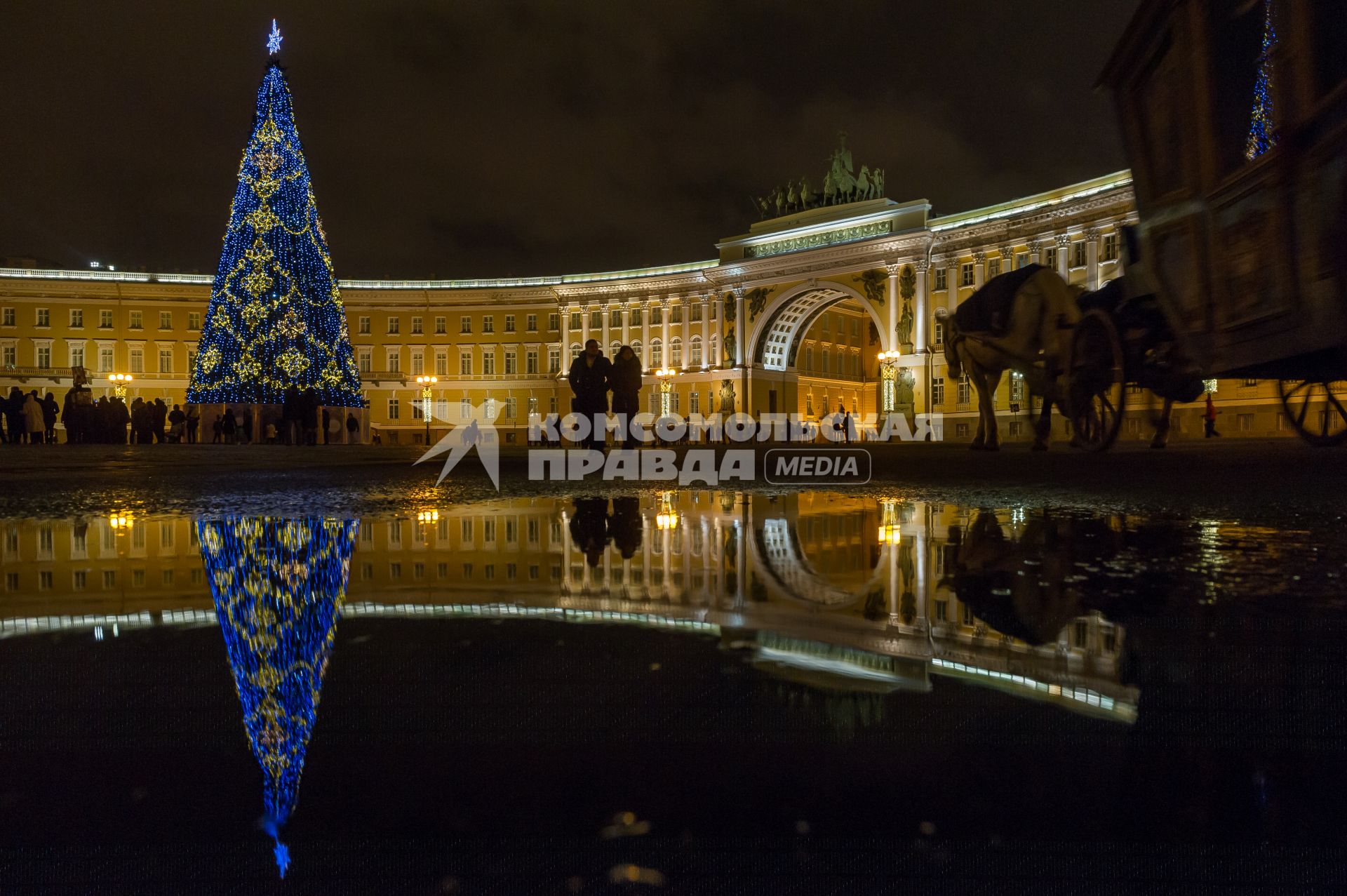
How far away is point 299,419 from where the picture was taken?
20.8m

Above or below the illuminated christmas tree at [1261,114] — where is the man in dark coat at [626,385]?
below

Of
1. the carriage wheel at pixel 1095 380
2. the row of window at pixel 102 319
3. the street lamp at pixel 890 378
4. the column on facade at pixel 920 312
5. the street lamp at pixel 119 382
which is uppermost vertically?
the row of window at pixel 102 319

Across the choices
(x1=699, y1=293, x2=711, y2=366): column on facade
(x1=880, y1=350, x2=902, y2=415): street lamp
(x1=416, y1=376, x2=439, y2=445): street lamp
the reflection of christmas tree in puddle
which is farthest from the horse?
(x1=416, y1=376, x2=439, y2=445): street lamp

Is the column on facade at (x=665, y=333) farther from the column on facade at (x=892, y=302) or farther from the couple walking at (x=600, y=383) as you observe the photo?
the couple walking at (x=600, y=383)

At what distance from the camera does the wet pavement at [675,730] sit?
0.73 meters

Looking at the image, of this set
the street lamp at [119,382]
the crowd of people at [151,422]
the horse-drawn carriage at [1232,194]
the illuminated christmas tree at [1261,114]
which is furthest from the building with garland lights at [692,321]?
the illuminated christmas tree at [1261,114]

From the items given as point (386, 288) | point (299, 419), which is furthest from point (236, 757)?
Result: point (386, 288)

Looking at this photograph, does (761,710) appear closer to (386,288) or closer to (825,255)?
(825,255)

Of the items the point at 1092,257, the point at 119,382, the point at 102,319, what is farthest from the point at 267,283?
the point at 102,319

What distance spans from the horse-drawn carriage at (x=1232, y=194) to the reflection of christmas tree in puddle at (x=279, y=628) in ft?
9.84

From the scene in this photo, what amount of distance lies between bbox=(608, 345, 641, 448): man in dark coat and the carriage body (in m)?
6.22

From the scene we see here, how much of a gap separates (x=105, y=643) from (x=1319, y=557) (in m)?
2.79

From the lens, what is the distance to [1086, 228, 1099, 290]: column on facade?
38.9 m

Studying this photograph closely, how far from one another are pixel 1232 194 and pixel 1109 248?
38777 mm
